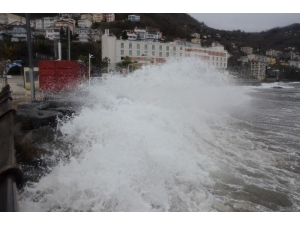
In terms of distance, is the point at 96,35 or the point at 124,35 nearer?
the point at 124,35

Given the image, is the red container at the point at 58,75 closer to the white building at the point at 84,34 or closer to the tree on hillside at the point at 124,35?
the tree on hillside at the point at 124,35

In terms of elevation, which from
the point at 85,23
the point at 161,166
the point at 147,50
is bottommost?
the point at 161,166

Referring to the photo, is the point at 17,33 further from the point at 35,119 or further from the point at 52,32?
the point at 35,119

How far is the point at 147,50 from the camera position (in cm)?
644

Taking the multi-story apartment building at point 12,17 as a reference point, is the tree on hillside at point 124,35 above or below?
below

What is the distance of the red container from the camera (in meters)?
5.52

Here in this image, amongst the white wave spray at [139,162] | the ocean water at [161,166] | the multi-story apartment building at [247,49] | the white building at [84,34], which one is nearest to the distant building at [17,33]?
the white building at [84,34]

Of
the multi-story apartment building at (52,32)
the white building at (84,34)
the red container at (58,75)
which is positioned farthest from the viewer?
the white building at (84,34)

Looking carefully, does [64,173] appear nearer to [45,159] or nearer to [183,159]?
[45,159]

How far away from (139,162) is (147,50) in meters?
4.72

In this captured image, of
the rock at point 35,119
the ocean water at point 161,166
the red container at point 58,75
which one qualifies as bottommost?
the ocean water at point 161,166

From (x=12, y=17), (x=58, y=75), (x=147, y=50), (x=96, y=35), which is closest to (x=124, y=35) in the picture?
(x=147, y=50)

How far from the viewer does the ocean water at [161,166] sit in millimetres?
1732

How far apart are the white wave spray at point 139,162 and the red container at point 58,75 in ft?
6.18
